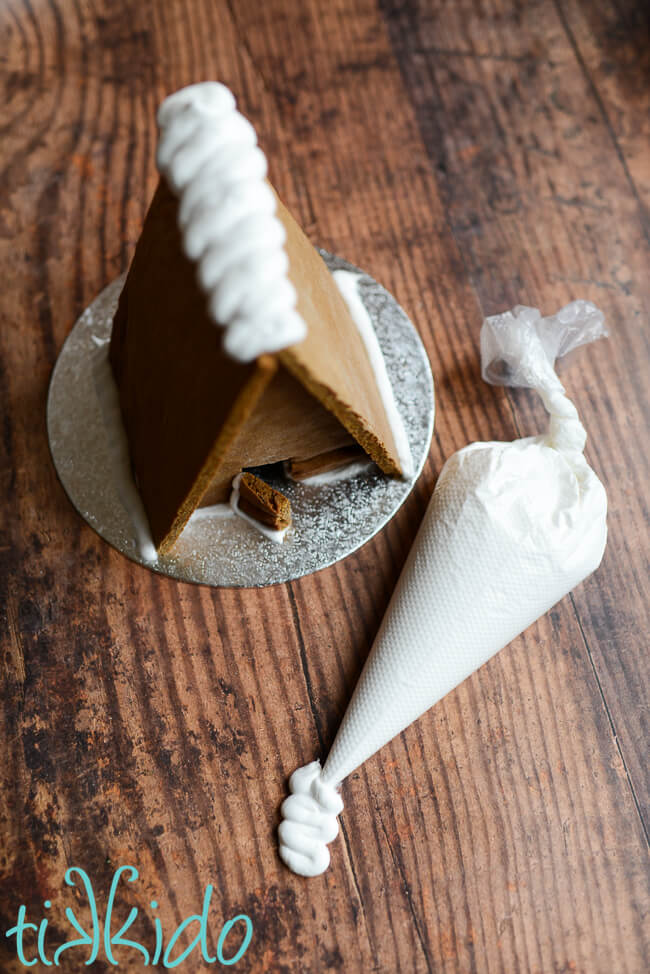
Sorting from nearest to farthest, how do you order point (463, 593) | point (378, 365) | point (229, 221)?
1. point (229, 221)
2. point (463, 593)
3. point (378, 365)

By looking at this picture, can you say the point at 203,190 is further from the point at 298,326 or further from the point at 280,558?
the point at 280,558

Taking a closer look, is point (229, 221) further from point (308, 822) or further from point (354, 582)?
point (308, 822)

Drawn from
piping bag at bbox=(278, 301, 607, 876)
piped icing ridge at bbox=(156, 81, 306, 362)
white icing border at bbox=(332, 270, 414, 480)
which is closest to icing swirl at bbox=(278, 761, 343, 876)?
piping bag at bbox=(278, 301, 607, 876)

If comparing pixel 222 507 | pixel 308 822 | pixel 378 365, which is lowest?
pixel 308 822

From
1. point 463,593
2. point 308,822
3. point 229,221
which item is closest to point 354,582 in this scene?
point 463,593

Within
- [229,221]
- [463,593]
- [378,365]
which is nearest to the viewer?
[229,221]

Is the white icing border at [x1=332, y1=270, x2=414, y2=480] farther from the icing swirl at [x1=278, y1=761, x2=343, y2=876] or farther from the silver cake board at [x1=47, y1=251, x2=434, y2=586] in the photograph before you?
the icing swirl at [x1=278, y1=761, x2=343, y2=876]

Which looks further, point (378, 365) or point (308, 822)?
point (378, 365)
